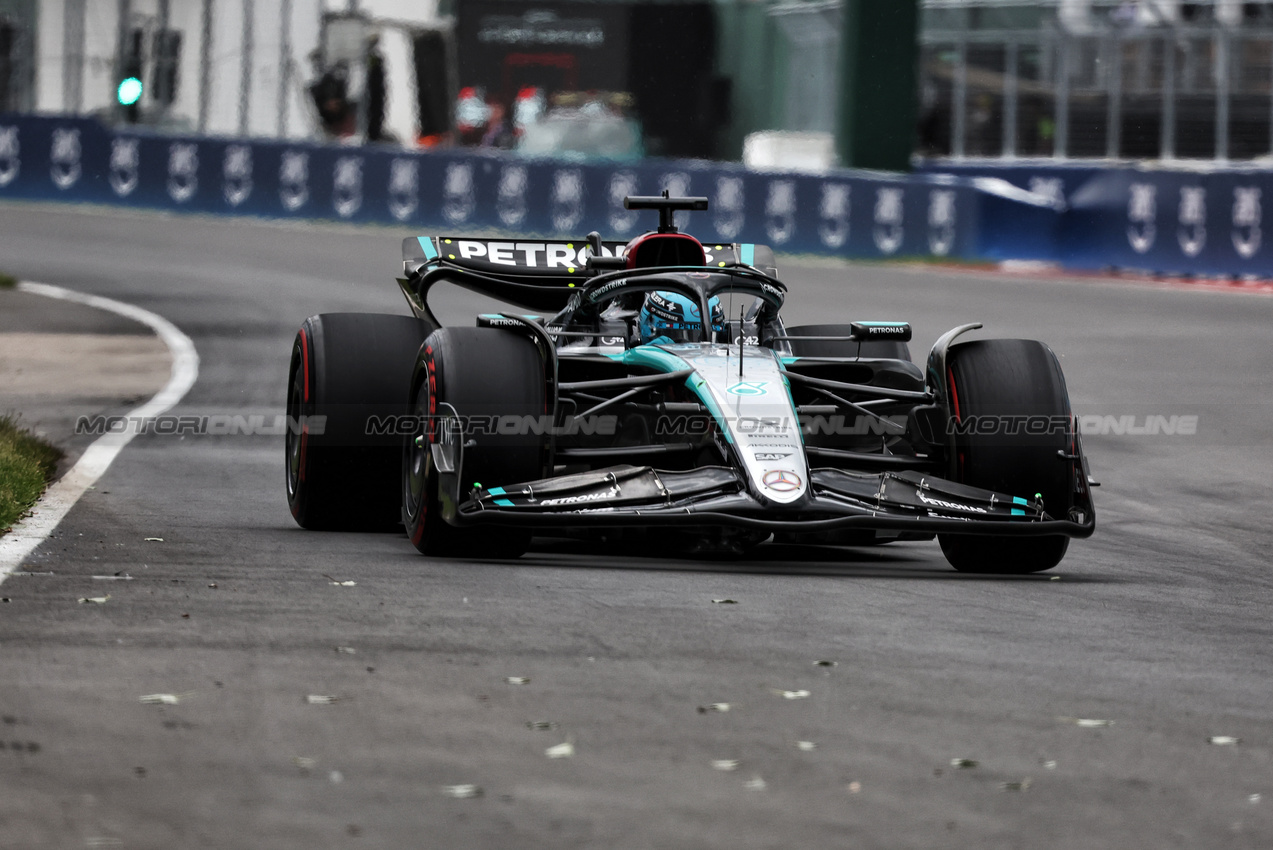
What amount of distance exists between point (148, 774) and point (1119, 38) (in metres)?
31.4

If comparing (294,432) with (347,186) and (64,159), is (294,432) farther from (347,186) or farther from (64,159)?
(64,159)

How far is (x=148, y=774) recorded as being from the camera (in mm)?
4570

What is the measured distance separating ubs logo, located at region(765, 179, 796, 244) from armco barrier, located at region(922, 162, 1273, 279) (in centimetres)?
346

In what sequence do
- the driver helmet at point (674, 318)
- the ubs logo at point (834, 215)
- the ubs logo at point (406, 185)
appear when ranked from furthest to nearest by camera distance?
the ubs logo at point (406, 185), the ubs logo at point (834, 215), the driver helmet at point (674, 318)

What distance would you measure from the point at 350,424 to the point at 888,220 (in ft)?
62.1

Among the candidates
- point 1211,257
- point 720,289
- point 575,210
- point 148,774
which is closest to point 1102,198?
point 1211,257

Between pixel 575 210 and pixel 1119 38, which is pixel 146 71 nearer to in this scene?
pixel 575 210

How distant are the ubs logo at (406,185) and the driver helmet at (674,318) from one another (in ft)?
69.7

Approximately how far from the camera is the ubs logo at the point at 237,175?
3080 cm

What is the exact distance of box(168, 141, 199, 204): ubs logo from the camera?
30.9m

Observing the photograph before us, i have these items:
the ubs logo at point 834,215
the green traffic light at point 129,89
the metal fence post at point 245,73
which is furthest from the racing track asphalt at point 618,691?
the metal fence post at point 245,73

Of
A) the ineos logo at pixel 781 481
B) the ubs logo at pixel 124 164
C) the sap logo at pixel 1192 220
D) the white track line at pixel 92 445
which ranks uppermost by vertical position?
the ubs logo at pixel 124 164

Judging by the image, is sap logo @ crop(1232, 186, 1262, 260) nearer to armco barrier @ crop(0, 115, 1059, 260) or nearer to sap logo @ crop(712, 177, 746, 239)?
armco barrier @ crop(0, 115, 1059, 260)

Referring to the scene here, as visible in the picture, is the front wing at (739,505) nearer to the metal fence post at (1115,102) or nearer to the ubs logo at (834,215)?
the ubs logo at (834,215)
